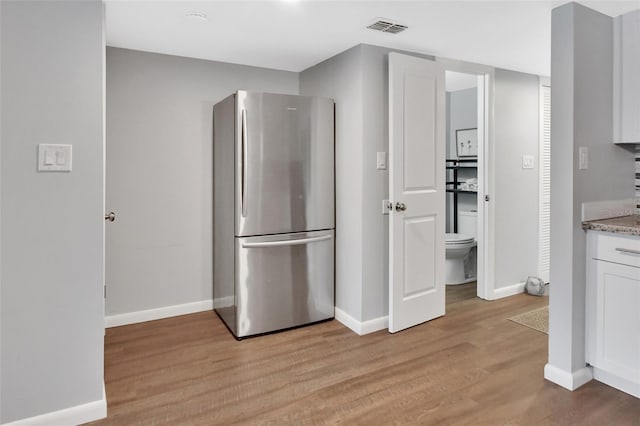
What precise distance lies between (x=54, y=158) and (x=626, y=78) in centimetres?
302

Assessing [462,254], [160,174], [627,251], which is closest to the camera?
[627,251]

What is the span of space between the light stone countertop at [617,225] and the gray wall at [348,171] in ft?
4.63

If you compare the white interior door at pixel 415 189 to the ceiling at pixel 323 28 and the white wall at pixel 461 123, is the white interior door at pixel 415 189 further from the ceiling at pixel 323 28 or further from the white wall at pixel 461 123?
the white wall at pixel 461 123

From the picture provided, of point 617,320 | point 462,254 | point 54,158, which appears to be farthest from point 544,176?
point 54,158

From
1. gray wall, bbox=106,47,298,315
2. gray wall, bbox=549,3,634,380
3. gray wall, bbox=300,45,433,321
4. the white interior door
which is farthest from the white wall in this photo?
gray wall, bbox=106,47,298,315

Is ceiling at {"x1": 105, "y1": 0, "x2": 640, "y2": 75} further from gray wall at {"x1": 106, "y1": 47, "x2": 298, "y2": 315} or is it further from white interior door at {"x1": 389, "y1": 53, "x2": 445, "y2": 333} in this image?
white interior door at {"x1": 389, "y1": 53, "x2": 445, "y2": 333}

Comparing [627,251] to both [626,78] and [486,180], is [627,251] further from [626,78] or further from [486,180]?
[486,180]

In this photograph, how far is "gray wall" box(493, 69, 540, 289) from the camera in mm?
3777

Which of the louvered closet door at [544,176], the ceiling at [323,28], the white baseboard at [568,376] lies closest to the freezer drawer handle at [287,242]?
the ceiling at [323,28]

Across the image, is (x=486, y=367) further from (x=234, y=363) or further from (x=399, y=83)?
(x=399, y=83)

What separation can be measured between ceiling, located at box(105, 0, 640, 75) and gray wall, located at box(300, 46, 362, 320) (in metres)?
0.15

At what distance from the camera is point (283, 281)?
3.09 metres

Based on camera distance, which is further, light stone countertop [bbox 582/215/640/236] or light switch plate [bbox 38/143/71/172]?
light stone countertop [bbox 582/215/640/236]

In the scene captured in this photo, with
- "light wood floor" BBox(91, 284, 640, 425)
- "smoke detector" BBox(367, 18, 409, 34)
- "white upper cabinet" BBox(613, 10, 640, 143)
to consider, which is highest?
"smoke detector" BBox(367, 18, 409, 34)
